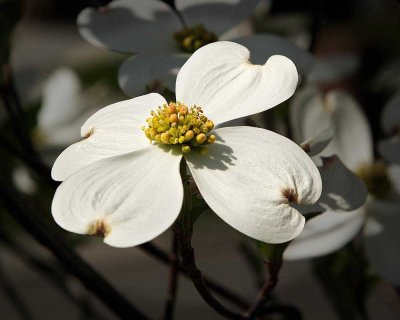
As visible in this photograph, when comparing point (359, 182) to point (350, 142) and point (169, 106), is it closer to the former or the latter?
point (169, 106)

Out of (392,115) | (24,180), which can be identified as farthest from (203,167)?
(24,180)

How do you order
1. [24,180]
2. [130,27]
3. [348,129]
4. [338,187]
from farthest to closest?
[24,180]
[348,129]
[130,27]
[338,187]

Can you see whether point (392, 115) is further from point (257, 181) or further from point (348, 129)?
point (257, 181)

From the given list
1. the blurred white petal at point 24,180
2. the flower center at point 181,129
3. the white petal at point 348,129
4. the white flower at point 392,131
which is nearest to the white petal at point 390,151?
the white flower at point 392,131

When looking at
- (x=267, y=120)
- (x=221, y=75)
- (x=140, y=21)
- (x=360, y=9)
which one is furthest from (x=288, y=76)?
(x=360, y=9)

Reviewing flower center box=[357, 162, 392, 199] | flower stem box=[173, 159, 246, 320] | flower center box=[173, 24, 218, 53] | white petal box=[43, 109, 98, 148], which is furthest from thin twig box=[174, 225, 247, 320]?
white petal box=[43, 109, 98, 148]

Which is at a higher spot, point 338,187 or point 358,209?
point 338,187
